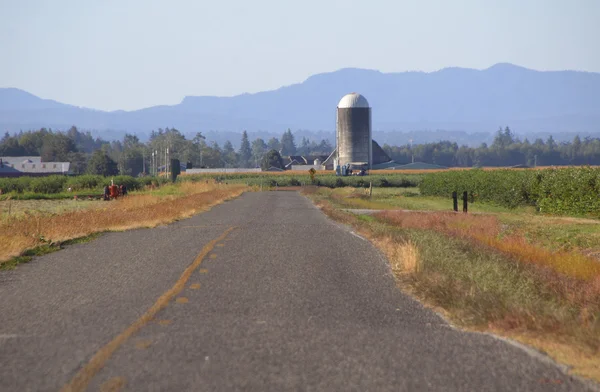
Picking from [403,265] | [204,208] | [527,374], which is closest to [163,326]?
[527,374]

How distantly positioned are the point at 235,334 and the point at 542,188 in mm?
36318

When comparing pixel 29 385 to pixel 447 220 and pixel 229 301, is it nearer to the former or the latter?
pixel 229 301

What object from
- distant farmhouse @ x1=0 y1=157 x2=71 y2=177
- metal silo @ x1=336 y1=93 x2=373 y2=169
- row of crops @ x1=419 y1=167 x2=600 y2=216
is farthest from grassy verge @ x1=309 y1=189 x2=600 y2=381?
distant farmhouse @ x1=0 y1=157 x2=71 y2=177

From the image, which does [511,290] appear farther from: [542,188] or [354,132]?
[354,132]

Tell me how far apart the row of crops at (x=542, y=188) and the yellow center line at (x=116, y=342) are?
92.3ft

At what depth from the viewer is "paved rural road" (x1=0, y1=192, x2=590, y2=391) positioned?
21.3 ft

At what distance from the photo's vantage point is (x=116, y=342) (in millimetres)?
7777

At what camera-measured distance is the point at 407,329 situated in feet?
29.1

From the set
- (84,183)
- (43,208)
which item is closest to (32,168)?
(84,183)

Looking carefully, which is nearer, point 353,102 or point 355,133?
point 355,133

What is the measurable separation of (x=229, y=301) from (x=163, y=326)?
6.34 ft

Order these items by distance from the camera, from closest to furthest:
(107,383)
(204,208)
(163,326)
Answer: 1. (107,383)
2. (163,326)
3. (204,208)

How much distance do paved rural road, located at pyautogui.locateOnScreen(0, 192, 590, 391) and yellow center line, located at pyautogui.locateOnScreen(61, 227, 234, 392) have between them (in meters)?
0.02

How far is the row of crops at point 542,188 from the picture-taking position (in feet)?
120
